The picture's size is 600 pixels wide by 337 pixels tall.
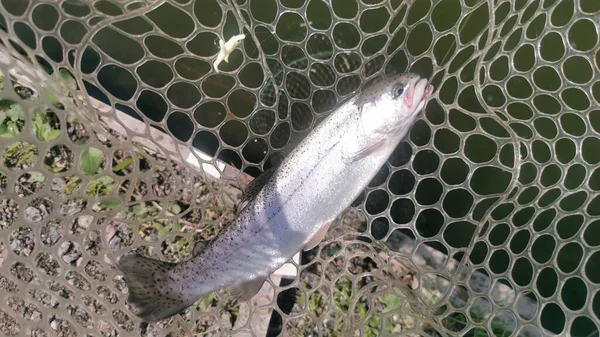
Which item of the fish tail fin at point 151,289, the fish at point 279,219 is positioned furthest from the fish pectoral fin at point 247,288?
the fish tail fin at point 151,289

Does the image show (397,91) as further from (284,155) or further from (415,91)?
(284,155)

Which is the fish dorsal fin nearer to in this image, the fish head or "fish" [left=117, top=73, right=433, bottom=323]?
"fish" [left=117, top=73, right=433, bottom=323]

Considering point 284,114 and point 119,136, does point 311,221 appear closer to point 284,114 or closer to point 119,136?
point 284,114

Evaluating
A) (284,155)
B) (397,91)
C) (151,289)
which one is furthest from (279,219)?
(397,91)

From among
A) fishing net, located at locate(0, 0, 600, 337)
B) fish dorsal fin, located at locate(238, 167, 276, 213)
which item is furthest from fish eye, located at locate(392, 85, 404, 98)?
fish dorsal fin, located at locate(238, 167, 276, 213)

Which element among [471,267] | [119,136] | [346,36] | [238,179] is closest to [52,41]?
[119,136]

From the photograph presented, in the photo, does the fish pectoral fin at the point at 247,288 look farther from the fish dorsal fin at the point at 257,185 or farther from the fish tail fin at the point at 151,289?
the fish dorsal fin at the point at 257,185
